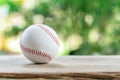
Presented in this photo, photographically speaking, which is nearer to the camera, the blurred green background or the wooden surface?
the wooden surface

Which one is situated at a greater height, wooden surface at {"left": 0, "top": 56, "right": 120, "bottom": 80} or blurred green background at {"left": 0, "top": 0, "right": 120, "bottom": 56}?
blurred green background at {"left": 0, "top": 0, "right": 120, "bottom": 56}

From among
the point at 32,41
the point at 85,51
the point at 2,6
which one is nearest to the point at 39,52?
the point at 32,41

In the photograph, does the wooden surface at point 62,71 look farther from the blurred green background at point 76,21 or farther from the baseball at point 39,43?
the blurred green background at point 76,21

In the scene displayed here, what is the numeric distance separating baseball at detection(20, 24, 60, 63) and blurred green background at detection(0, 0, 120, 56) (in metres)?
1.53

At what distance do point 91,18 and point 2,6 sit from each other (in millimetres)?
652

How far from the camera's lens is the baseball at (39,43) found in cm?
114

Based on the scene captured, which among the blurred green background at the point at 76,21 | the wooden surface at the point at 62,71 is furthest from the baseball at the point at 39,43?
the blurred green background at the point at 76,21

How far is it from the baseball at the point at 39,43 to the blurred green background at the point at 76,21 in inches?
60.4

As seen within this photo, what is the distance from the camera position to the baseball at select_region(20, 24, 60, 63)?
3.74 ft

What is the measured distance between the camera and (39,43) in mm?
1137

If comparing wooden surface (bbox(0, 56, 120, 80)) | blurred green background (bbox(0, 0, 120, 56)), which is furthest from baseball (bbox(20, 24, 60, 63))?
blurred green background (bbox(0, 0, 120, 56))

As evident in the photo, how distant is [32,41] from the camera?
114 cm

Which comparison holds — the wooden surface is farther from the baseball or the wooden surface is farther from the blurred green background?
the blurred green background

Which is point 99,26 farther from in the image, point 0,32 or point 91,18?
point 0,32
